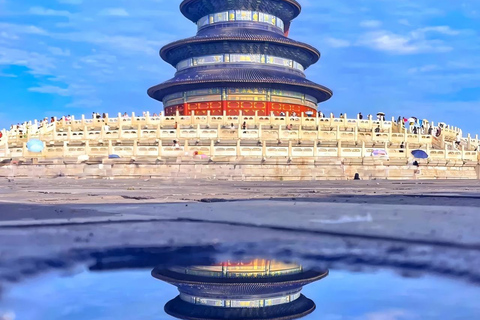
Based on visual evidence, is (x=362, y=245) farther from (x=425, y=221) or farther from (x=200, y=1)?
(x=200, y=1)

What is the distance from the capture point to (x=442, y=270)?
300 cm

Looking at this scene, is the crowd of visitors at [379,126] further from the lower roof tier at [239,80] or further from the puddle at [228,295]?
the puddle at [228,295]

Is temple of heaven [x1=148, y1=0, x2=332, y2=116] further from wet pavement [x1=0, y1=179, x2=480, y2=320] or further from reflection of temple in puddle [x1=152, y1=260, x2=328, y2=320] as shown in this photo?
reflection of temple in puddle [x1=152, y1=260, x2=328, y2=320]

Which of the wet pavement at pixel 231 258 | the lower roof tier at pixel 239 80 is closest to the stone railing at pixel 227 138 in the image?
the lower roof tier at pixel 239 80

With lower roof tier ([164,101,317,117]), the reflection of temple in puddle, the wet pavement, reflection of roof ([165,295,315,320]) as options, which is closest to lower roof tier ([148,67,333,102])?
lower roof tier ([164,101,317,117])

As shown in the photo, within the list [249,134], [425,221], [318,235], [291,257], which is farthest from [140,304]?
[249,134]

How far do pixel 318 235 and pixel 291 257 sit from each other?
1222 mm

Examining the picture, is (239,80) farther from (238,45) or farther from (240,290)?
(240,290)

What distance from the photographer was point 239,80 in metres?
47.2

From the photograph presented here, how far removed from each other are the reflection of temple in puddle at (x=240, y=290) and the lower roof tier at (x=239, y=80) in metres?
44.5

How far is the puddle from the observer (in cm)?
218

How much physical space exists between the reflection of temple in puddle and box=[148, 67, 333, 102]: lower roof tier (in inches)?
1752

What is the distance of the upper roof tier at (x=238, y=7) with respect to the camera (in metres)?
54.2

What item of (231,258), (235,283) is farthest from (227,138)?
(235,283)
